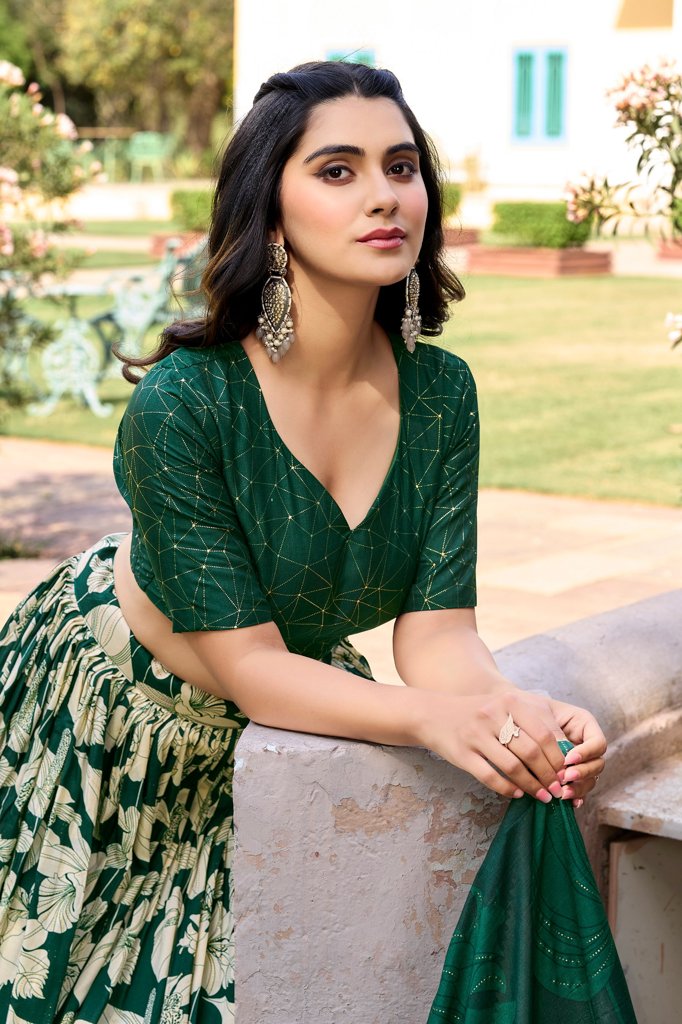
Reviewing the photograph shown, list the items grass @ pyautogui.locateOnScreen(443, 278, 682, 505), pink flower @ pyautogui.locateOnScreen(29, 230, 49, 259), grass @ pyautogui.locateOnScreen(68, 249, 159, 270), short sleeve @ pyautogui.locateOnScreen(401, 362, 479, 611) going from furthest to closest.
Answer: grass @ pyautogui.locateOnScreen(68, 249, 159, 270)
grass @ pyautogui.locateOnScreen(443, 278, 682, 505)
pink flower @ pyautogui.locateOnScreen(29, 230, 49, 259)
short sleeve @ pyautogui.locateOnScreen(401, 362, 479, 611)

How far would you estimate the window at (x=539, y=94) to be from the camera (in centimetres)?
2270

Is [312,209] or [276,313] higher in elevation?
[312,209]

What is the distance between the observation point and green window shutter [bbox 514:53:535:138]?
2288 centimetres

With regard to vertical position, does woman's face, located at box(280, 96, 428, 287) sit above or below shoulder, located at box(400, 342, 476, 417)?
above

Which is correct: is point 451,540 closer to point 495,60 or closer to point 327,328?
point 327,328

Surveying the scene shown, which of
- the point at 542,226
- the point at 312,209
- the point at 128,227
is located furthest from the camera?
the point at 128,227

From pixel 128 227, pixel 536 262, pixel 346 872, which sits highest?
pixel 346 872

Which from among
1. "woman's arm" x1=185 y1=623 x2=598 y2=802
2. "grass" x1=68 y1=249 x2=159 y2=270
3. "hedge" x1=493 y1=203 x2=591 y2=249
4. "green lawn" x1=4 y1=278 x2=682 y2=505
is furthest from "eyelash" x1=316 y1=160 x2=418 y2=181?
"hedge" x1=493 y1=203 x2=591 y2=249

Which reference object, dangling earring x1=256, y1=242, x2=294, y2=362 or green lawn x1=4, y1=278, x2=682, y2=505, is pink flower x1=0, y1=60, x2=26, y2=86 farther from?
dangling earring x1=256, y1=242, x2=294, y2=362

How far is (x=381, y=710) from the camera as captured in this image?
191 centimetres

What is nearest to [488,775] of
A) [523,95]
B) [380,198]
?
[380,198]

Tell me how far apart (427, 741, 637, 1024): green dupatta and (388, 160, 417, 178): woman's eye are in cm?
91

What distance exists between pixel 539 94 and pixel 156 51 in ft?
55.1

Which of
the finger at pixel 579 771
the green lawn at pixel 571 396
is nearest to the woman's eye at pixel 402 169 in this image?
the finger at pixel 579 771
